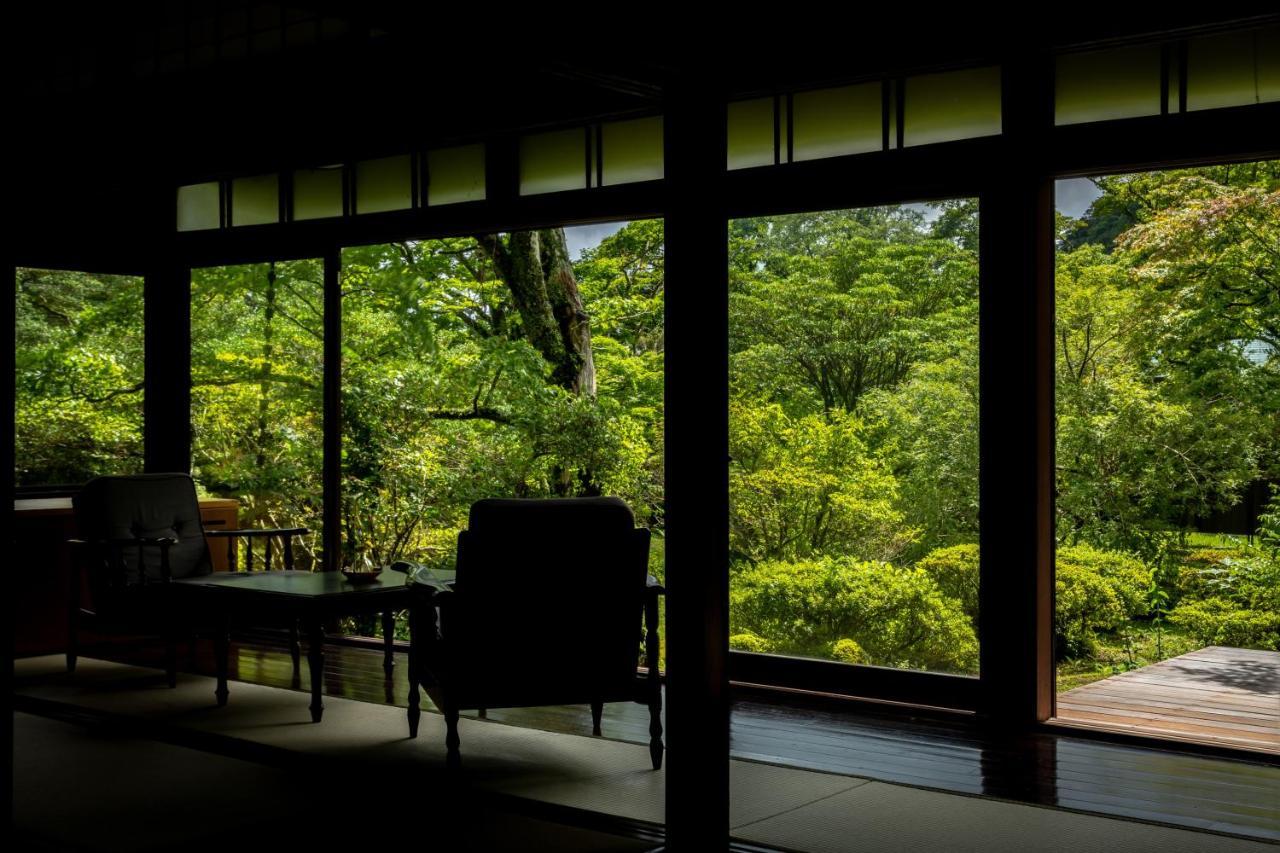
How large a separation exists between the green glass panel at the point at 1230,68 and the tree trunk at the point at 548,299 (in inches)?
219

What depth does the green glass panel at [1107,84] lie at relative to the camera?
4.45m

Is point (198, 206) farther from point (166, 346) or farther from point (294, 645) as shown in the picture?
point (294, 645)

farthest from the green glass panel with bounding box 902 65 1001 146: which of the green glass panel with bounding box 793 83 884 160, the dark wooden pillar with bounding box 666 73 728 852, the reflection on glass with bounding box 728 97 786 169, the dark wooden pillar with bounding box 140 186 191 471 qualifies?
the dark wooden pillar with bounding box 140 186 191 471

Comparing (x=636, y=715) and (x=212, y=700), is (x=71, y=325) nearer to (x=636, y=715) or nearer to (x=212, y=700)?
(x=212, y=700)

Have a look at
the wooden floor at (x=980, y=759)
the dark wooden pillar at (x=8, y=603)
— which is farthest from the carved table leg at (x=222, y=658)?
the dark wooden pillar at (x=8, y=603)

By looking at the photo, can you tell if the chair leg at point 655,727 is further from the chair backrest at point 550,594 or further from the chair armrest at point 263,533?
the chair armrest at point 263,533

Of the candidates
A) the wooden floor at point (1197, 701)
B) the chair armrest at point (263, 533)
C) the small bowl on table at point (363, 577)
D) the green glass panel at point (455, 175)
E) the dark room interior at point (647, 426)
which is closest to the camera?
the dark room interior at point (647, 426)

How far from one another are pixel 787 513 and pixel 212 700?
3.74 meters

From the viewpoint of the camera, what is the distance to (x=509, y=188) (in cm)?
615

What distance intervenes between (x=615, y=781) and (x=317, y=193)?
4.24 metres

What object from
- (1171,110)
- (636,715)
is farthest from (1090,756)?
(1171,110)

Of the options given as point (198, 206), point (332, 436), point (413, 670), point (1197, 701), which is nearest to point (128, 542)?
point (332, 436)

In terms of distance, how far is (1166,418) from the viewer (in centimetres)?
729

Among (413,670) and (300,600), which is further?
(300,600)
